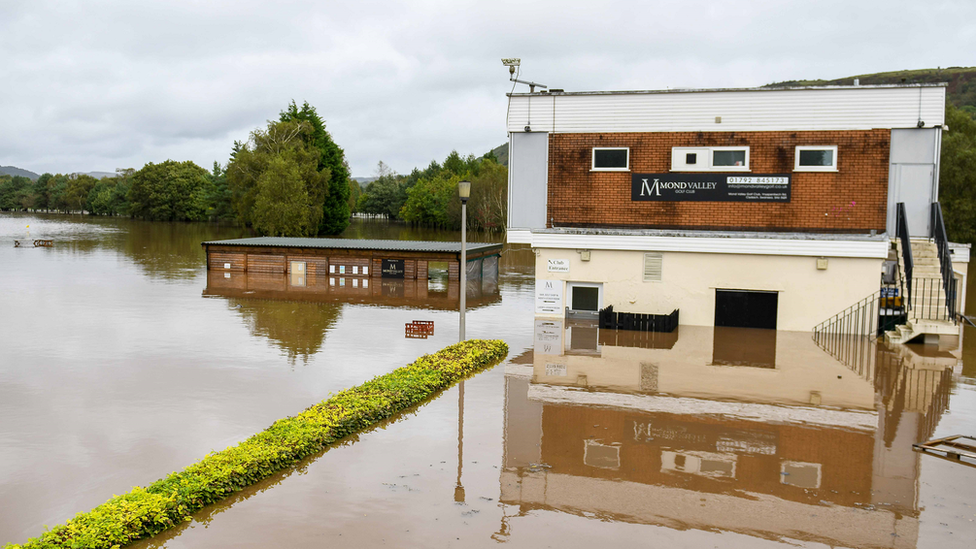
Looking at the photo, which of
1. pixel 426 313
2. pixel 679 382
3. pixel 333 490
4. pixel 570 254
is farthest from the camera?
pixel 426 313

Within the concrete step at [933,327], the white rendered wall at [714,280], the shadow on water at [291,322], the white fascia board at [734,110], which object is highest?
the white fascia board at [734,110]

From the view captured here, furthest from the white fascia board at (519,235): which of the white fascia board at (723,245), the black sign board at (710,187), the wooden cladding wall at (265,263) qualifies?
the wooden cladding wall at (265,263)

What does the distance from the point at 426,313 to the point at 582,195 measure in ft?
25.7

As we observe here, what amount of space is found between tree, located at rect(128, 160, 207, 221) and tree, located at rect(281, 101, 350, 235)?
5913 cm

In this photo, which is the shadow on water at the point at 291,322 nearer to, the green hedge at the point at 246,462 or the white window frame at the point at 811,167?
the green hedge at the point at 246,462

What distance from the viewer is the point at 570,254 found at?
2652cm

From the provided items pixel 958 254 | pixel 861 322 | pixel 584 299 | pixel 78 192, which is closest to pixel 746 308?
pixel 861 322

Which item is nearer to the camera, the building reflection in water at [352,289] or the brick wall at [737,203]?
the brick wall at [737,203]

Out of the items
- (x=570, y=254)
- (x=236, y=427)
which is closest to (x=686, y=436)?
(x=236, y=427)

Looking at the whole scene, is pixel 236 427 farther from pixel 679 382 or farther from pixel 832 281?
pixel 832 281

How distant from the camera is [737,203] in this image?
25.7 metres

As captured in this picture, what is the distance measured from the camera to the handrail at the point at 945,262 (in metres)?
A: 22.4

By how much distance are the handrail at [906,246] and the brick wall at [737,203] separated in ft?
1.68

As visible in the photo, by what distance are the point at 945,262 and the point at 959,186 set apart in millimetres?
43829
